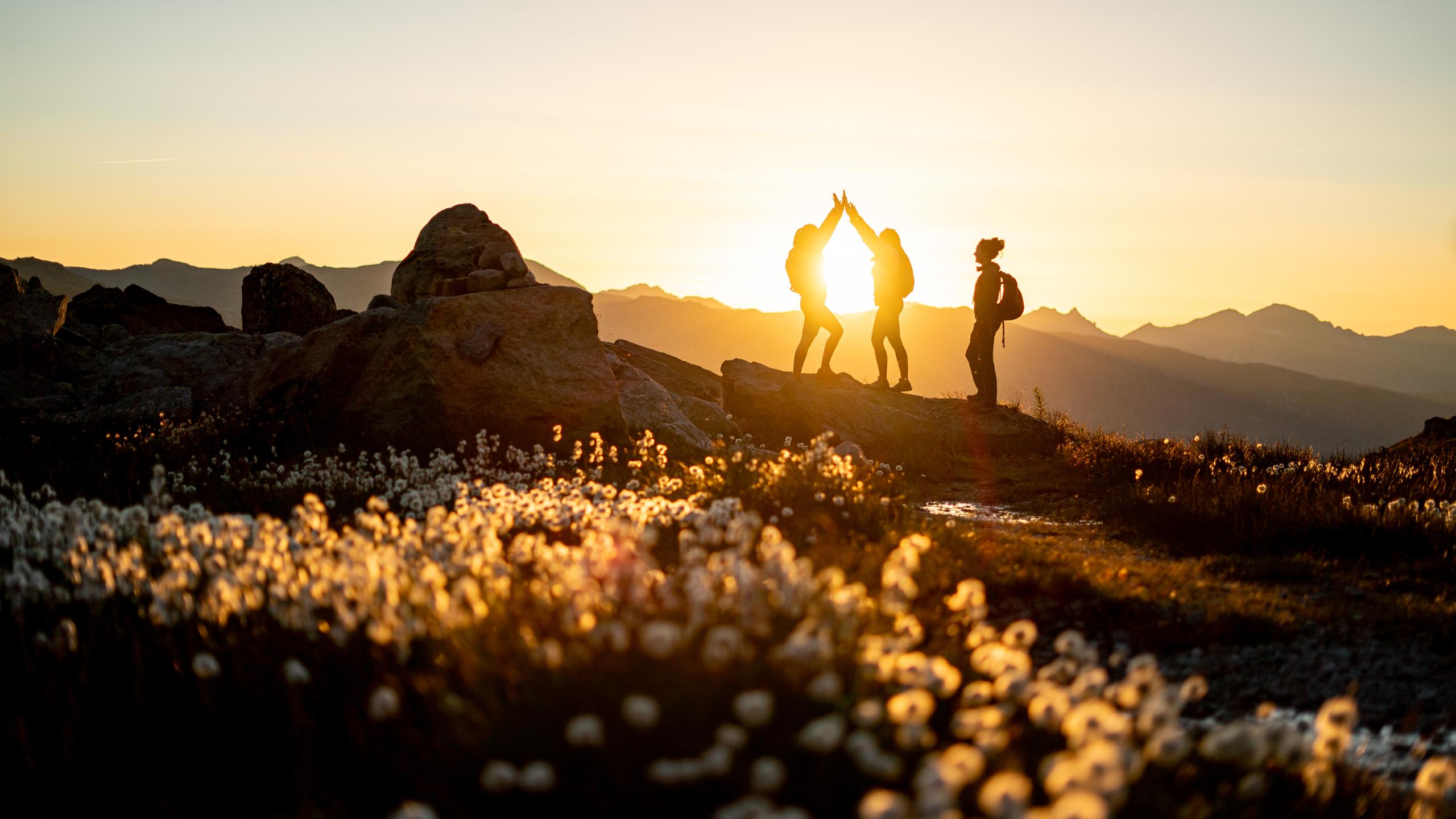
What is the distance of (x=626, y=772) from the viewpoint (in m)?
2.79

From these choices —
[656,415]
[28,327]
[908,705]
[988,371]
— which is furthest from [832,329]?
[908,705]

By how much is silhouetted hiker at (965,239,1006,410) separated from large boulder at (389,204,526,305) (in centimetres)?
889

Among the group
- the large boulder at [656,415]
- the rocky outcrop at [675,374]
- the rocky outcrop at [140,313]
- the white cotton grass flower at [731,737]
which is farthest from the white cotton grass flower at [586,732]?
the rocky outcrop at [140,313]

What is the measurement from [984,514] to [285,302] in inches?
644

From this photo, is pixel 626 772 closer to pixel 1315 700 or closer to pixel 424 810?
pixel 424 810

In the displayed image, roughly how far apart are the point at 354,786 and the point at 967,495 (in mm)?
10703

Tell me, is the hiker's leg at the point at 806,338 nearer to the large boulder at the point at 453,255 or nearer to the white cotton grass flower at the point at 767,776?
the large boulder at the point at 453,255

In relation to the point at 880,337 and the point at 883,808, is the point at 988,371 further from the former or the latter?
the point at 883,808

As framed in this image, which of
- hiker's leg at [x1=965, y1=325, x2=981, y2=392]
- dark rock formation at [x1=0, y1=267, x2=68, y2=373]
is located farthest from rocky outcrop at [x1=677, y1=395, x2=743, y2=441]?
dark rock formation at [x1=0, y1=267, x2=68, y2=373]

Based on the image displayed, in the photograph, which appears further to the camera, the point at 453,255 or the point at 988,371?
the point at 988,371

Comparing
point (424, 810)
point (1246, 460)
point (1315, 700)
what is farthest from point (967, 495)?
point (424, 810)

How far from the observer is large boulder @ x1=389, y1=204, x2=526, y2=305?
54.4 feet

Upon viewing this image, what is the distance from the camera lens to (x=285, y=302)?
20.4 metres

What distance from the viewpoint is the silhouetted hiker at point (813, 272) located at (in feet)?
59.4
